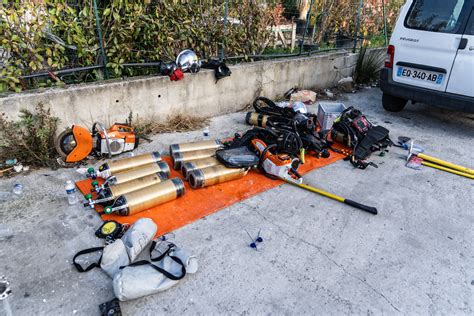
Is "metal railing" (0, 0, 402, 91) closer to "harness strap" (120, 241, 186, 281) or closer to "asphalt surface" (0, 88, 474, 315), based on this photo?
"asphalt surface" (0, 88, 474, 315)

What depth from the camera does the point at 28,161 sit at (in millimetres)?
3611

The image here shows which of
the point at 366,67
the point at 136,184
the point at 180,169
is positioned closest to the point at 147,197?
the point at 136,184

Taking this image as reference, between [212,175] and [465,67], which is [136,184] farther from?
[465,67]

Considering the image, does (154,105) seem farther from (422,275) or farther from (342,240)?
(422,275)

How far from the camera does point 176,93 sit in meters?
4.87

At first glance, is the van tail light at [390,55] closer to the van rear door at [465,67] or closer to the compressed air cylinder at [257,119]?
the van rear door at [465,67]

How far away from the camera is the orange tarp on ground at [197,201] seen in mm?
2926

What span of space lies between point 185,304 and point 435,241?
234 centimetres

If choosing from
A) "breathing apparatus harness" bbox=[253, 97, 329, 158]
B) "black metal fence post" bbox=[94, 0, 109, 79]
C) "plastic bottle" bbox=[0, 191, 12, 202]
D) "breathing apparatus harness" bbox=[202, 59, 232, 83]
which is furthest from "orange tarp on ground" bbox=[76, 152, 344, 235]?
"breathing apparatus harness" bbox=[202, 59, 232, 83]

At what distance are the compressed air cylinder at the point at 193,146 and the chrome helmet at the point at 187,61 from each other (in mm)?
1474

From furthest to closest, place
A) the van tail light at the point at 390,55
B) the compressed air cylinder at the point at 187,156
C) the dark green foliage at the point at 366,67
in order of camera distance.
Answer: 1. the dark green foliage at the point at 366,67
2. the van tail light at the point at 390,55
3. the compressed air cylinder at the point at 187,156

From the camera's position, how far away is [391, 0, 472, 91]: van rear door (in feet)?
15.8

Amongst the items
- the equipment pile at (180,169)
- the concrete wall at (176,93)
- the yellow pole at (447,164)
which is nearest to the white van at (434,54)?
the yellow pole at (447,164)

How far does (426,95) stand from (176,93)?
13.3 ft
